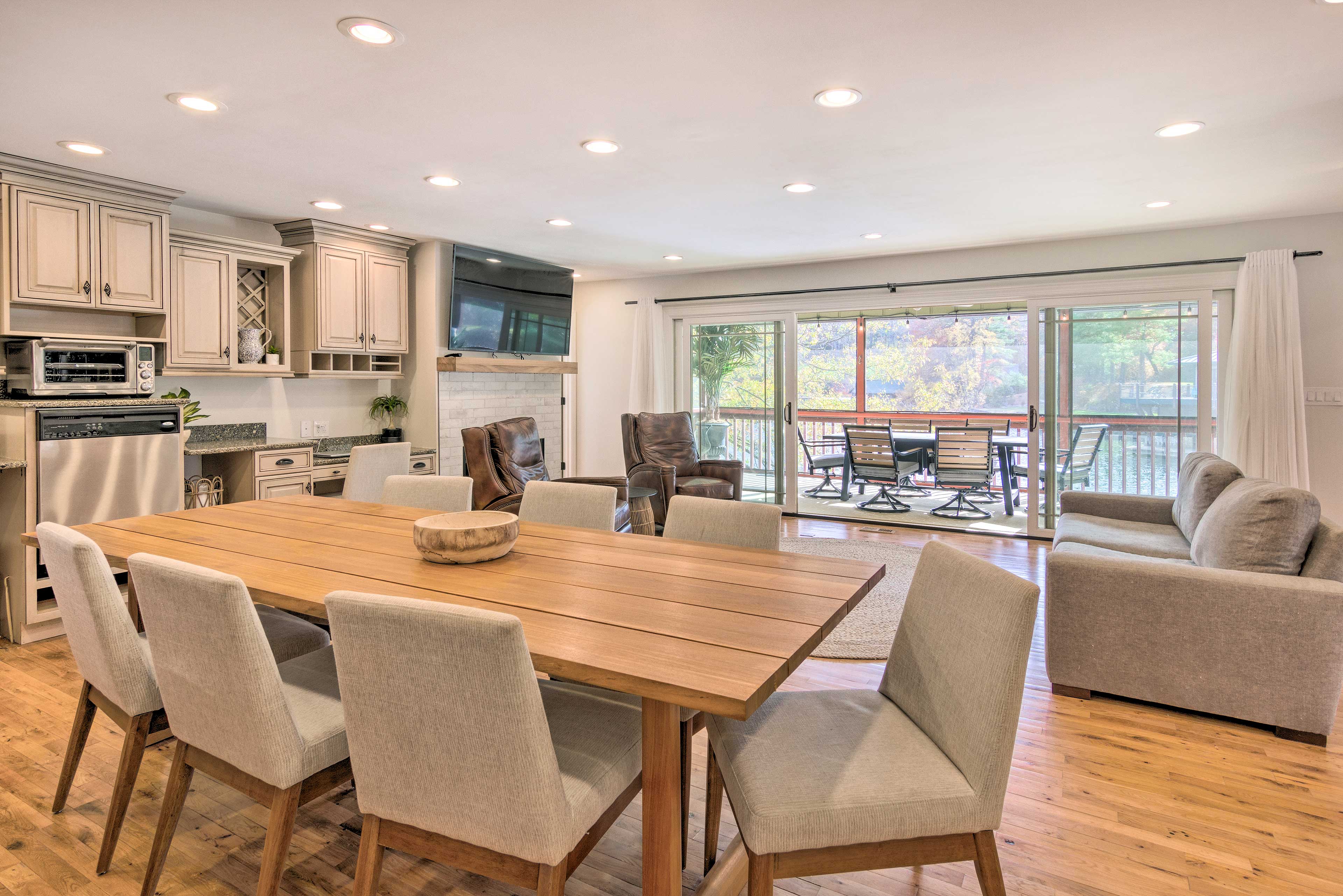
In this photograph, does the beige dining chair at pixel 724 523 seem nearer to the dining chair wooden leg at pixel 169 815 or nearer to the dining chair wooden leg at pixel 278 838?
the dining chair wooden leg at pixel 278 838

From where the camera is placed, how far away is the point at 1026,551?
212 inches

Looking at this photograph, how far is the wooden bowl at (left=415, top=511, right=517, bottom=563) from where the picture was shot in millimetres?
1990

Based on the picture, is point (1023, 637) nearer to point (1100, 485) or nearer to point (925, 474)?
point (1100, 485)

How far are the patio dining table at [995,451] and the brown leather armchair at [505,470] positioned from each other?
310cm

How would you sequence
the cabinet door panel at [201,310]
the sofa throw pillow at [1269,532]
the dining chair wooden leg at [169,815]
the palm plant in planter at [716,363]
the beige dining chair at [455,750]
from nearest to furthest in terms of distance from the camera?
the beige dining chair at [455,750] → the dining chair wooden leg at [169,815] → the sofa throw pillow at [1269,532] → the cabinet door panel at [201,310] → the palm plant in planter at [716,363]

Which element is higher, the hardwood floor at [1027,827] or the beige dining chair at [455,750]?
the beige dining chair at [455,750]

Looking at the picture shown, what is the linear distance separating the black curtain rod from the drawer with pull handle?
3671 mm

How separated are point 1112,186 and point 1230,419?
212 cm

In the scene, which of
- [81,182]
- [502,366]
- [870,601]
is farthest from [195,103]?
[870,601]

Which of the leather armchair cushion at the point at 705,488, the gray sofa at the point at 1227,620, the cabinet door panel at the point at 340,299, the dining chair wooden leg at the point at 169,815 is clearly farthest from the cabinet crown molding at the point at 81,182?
the gray sofa at the point at 1227,620

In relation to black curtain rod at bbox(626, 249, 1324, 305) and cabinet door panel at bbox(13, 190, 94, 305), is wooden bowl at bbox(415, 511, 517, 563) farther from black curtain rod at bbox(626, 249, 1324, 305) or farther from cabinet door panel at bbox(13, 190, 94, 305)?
black curtain rod at bbox(626, 249, 1324, 305)

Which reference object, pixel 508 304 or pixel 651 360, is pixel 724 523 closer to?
pixel 508 304

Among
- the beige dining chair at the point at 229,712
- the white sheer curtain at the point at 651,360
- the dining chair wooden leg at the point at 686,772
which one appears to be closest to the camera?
the beige dining chair at the point at 229,712

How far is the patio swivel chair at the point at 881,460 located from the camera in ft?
22.5
